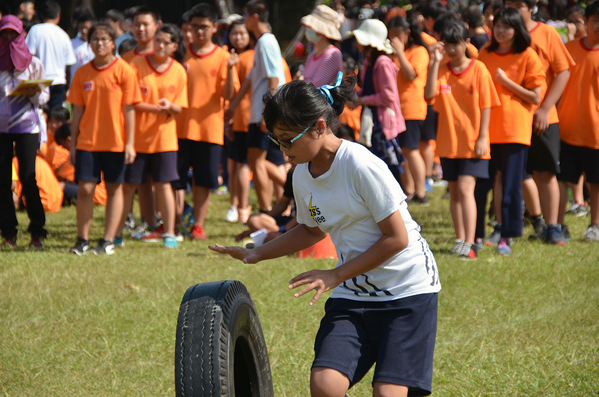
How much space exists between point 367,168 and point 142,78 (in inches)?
179

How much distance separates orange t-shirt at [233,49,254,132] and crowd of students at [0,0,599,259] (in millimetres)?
15

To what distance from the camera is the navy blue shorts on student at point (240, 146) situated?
7.55 m

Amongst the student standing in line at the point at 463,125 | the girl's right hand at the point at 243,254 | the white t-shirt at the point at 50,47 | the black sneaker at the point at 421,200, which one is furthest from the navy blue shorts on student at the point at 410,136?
the girl's right hand at the point at 243,254

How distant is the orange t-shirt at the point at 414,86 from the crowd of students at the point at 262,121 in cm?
37

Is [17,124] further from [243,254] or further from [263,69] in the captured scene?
[243,254]

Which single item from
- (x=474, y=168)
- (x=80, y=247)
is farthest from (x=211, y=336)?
(x=80, y=247)

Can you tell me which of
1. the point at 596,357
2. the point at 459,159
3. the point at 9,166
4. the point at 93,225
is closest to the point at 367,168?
the point at 596,357

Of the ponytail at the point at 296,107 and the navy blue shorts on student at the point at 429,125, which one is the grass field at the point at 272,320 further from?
the navy blue shorts on student at the point at 429,125

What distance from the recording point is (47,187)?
810cm

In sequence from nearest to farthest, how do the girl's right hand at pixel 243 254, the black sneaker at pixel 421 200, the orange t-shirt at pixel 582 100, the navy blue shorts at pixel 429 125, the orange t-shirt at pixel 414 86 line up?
the girl's right hand at pixel 243 254 < the orange t-shirt at pixel 582 100 < the orange t-shirt at pixel 414 86 < the black sneaker at pixel 421 200 < the navy blue shorts at pixel 429 125

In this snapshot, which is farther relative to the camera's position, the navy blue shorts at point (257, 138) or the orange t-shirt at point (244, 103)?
the orange t-shirt at point (244, 103)

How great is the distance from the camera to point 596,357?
3811mm

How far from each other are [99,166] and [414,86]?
3.98 metres

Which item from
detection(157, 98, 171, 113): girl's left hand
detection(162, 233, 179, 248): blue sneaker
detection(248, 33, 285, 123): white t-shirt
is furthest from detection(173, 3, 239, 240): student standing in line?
detection(157, 98, 171, 113): girl's left hand
